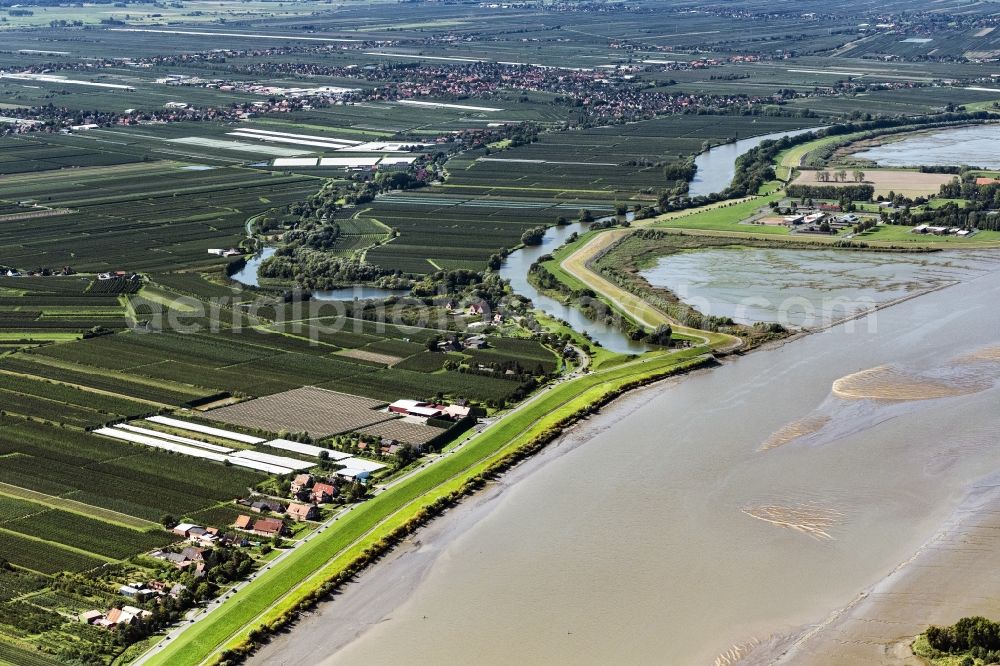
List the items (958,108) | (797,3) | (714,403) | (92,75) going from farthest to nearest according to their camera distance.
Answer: (797,3)
(92,75)
(958,108)
(714,403)

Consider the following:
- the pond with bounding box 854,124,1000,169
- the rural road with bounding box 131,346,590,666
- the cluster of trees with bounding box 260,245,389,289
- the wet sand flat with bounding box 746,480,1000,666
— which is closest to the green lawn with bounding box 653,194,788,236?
the pond with bounding box 854,124,1000,169

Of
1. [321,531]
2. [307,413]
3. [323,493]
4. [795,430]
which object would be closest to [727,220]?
[795,430]

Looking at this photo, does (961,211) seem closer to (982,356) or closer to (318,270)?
(982,356)

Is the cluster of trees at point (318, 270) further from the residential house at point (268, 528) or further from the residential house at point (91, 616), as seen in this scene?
the residential house at point (91, 616)

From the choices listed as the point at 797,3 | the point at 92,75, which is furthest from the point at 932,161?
the point at 797,3

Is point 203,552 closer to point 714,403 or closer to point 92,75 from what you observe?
point 714,403

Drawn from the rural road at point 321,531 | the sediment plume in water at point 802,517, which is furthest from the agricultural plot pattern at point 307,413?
the sediment plume in water at point 802,517
